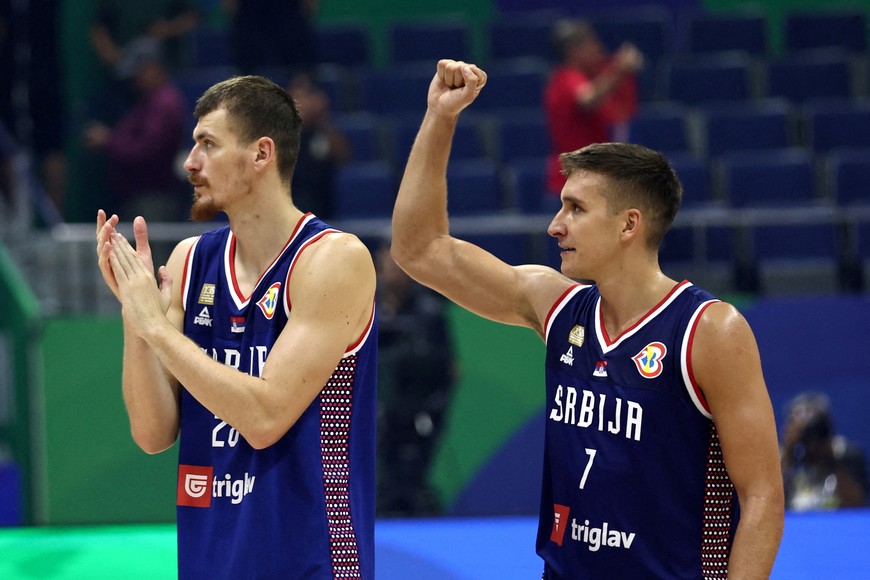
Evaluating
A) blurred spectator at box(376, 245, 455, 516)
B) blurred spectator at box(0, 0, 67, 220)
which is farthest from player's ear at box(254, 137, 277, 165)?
blurred spectator at box(0, 0, 67, 220)

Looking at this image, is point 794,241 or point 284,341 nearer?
point 284,341

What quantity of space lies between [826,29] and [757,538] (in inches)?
398

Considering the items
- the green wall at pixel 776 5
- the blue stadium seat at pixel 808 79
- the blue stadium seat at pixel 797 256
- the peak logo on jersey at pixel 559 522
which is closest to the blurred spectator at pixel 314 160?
the blue stadium seat at pixel 797 256

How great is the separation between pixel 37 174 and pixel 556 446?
7.75 m

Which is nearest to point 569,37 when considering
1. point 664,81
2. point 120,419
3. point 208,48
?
point 664,81

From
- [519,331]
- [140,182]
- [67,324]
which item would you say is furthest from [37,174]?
[519,331]

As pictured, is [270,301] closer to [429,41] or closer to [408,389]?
[408,389]

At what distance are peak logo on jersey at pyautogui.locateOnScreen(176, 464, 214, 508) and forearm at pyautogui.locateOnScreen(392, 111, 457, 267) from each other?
35.0 inches

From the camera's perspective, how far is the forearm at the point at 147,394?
3.21 meters

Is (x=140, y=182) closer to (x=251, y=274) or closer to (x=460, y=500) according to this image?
(x=460, y=500)

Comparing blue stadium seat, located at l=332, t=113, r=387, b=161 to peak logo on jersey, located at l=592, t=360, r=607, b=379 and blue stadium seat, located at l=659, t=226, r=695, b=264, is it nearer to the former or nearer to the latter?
blue stadium seat, located at l=659, t=226, r=695, b=264

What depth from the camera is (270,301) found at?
3.25 metres

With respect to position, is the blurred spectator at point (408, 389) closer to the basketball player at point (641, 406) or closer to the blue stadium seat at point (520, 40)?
the basketball player at point (641, 406)

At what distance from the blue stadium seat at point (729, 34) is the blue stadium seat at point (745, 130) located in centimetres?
158
